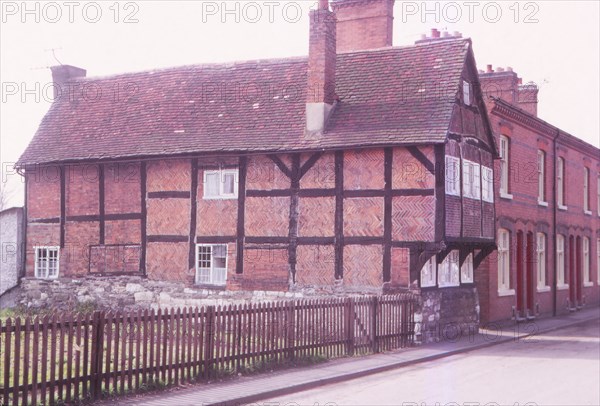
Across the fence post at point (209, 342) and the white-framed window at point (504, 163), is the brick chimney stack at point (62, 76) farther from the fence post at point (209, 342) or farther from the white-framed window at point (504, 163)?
the fence post at point (209, 342)

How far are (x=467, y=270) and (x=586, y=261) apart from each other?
15.2 metres

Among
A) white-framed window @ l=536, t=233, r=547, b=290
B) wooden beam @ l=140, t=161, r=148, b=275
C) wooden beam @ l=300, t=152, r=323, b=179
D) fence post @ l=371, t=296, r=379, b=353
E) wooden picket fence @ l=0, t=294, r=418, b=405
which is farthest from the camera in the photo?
white-framed window @ l=536, t=233, r=547, b=290

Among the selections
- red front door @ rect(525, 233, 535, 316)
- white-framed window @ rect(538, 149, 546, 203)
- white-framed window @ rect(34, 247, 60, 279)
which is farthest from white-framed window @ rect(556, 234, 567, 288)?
white-framed window @ rect(34, 247, 60, 279)

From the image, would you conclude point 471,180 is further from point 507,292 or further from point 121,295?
point 121,295

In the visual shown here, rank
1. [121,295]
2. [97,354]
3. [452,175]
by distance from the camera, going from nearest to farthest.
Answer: [97,354] → [452,175] → [121,295]

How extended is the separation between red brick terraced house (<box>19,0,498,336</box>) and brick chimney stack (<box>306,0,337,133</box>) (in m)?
0.04

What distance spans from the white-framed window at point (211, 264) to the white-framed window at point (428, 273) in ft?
20.2

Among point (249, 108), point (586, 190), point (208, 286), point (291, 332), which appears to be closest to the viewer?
point (291, 332)

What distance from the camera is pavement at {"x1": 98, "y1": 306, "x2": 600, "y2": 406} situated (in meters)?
11.6

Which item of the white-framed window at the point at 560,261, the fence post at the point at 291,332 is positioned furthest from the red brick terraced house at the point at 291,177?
the white-framed window at the point at 560,261

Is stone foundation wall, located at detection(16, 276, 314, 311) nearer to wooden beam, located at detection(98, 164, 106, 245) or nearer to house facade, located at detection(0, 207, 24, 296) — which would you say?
house facade, located at detection(0, 207, 24, 296)

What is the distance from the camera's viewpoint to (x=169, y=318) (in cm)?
1287

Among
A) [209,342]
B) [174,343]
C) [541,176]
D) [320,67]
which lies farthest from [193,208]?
[541,176]

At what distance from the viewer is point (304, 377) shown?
45.3 feet
